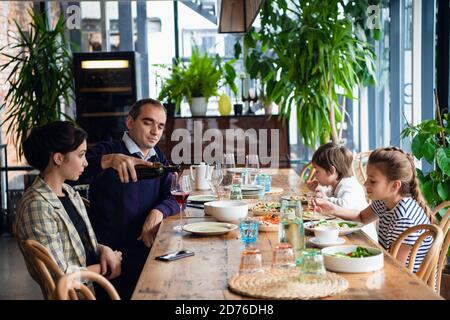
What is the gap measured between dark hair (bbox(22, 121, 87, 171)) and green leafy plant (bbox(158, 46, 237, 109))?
3.89m

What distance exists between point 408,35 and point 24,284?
147 inches

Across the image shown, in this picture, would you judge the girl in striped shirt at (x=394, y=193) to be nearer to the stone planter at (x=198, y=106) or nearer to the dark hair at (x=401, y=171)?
the dark hair at (x=401, y=171)

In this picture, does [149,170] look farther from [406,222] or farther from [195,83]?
[195,83]

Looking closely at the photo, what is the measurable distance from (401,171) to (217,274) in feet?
3.94

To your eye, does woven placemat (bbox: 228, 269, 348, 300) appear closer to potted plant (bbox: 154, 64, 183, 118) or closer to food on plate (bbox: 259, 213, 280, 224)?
food on plate (bbox: 259, 213, 280, 224)

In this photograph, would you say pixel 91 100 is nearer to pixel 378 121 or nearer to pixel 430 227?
pixel 378 121

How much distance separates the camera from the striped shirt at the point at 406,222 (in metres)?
2.77

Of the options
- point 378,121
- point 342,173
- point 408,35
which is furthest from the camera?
point 378,121

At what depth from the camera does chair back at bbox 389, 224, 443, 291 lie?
2.33 metres

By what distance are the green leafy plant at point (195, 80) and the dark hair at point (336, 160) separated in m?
3.02

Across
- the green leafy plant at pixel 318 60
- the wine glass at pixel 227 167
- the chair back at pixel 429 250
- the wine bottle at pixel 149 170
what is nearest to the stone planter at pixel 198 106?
the green leafy plant at pixel 318 60

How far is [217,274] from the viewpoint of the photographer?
6.81ft

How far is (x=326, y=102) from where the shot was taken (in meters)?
5.75
